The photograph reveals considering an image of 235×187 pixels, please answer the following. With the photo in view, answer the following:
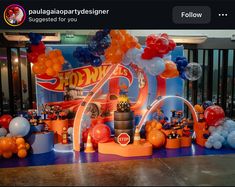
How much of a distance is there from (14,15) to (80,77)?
4719mm

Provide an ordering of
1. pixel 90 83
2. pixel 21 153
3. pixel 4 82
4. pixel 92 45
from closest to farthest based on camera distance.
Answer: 1. pixel 21 153
2. pixel 92 45
3. pixel 90 83
4. pixel 4 82

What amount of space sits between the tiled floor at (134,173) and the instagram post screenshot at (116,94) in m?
0.02

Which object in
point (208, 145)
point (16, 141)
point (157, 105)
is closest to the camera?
point (16, 141)

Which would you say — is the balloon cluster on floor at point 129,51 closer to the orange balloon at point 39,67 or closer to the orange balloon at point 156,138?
the orange balloon at point 39,67

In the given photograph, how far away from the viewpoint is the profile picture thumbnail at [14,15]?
2.69 meters

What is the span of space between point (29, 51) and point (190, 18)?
469 centimetres

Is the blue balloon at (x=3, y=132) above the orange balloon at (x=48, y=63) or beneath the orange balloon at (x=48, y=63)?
beneath

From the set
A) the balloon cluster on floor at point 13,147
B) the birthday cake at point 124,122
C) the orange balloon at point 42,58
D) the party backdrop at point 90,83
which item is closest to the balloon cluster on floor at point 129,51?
the orange balloon at point 42,58

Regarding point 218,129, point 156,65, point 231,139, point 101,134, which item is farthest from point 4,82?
point 231,139

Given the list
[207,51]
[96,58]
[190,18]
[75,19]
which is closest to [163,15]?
[190,18]

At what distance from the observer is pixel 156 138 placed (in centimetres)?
643

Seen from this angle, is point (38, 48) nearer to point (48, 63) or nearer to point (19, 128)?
point (48, 63)

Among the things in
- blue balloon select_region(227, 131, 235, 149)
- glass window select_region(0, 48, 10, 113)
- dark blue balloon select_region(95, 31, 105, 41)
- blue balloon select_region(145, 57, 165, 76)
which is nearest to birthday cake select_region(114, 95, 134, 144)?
blue balloon select_region(145, 57, 165, 76)

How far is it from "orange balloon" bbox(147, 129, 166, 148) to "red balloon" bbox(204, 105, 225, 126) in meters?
1.17
